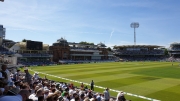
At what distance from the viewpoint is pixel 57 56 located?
263 feet

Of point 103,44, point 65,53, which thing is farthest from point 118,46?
point 65,53

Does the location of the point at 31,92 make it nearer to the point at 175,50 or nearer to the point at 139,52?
the point at 139,52

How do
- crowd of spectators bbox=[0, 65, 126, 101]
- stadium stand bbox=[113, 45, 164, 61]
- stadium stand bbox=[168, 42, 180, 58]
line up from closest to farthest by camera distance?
1. crowd of spectators bbox=[0, 65, 126, 101]
2. stadium stand bbox=[113, 45, 164, 61]
3. stadium stand bbox=[168, 42, 180, 58]

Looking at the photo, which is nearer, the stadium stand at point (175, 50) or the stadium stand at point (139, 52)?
the stadium stand at point (139, 52)

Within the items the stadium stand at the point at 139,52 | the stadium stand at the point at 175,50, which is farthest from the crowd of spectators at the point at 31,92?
the stadium stand at the point at 175,50

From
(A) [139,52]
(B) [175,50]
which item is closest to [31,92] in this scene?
(A) [139,52]

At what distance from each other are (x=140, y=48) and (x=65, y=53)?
59.8 meters

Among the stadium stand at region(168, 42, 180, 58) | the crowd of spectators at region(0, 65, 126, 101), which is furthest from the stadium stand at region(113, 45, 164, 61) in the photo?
the crowd of spectators at region(0, 65, 126, 101)

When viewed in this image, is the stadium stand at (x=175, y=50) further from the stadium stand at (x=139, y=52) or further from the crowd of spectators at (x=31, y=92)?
the crowd of spectators at (x=31, y=92)

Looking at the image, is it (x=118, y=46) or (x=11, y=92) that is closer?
(x=11, y=92)

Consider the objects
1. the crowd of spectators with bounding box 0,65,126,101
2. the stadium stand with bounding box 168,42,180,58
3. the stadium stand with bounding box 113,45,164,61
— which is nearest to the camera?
the crowd of spectators with bounding box 0,65,126,101

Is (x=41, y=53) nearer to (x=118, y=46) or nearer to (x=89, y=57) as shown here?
(x=89, y=57)

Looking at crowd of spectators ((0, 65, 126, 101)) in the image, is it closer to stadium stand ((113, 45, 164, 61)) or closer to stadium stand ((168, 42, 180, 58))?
stadium stand ((113, 45, 164, 61))

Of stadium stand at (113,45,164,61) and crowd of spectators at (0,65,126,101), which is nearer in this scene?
crowd of spectators at (0,65,126,101)
